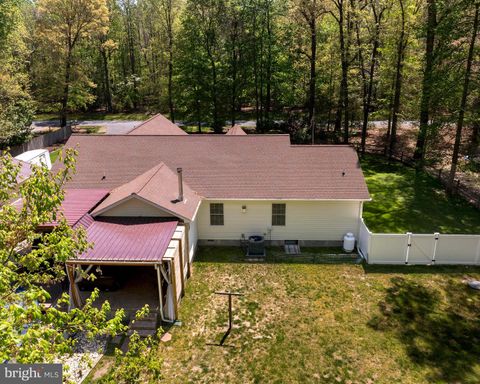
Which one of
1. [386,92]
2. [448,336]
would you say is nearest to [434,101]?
[386,92]

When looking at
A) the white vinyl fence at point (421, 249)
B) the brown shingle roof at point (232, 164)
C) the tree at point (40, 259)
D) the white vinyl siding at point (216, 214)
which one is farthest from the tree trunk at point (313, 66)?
the tree at point (40, 259)

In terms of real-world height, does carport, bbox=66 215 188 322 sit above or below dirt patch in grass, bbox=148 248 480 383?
above

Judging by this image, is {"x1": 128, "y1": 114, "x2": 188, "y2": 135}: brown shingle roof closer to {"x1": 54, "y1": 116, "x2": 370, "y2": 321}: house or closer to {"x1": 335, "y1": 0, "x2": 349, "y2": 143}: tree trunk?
{"x1": 54, "y1": 116, "x2": 370, "y2": 321}: house

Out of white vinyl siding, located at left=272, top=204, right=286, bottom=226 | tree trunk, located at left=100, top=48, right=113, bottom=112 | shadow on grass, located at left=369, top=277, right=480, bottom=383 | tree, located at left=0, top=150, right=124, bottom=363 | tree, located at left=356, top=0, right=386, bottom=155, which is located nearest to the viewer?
tree, located at left=0, top=150, right=124, bottom=363

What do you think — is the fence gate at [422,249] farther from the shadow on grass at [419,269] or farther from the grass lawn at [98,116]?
the grass lawn at [98,116]

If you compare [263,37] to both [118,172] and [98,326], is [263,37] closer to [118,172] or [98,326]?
[118,172]

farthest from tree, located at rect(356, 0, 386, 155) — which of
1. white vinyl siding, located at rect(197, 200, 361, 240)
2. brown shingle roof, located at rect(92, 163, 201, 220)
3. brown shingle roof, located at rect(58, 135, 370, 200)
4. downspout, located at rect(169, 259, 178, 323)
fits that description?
downspout, located at rect(169, 259, 178, 323)

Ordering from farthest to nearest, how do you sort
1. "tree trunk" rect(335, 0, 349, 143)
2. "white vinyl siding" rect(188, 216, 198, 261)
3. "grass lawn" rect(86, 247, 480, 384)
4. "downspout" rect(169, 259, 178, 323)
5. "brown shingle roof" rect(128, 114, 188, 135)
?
"tree trunk" rect(335, 0, 349, 143) → "brown shingle roof" rect(128, 114, 188, 135) → "white vinyl siding" rect(188, 216, 198, 261) → "downspout" rect(169, 259, 178, 323) → "grass lawn" rect(86, 247, 480, 384)
